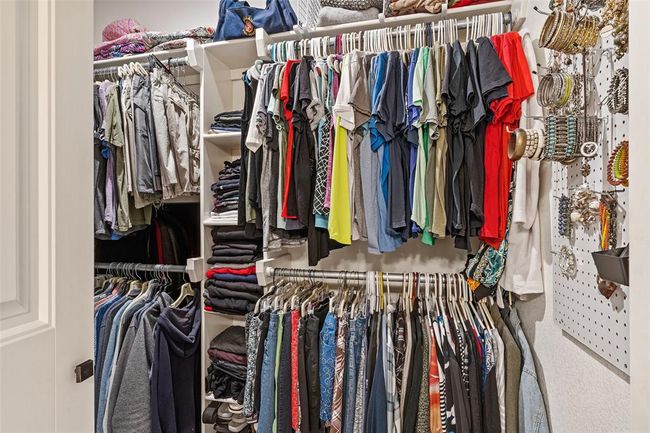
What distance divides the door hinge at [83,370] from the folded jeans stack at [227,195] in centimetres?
101

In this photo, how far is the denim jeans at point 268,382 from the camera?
1294 mm

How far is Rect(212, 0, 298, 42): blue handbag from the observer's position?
1534 millimetres

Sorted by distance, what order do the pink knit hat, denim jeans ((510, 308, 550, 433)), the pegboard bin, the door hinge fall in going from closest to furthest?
the pegboard bin → the door hinge → denim jeans ((510, 308, 550, 433)) → the pink knit hat

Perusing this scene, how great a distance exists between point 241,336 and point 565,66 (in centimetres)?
162

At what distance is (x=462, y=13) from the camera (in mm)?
1380

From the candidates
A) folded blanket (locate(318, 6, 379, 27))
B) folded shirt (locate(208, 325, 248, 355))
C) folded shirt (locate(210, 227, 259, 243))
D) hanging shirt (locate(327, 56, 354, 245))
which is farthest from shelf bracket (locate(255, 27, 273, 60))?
folded shirt (locate(208, 325, 248, 355))

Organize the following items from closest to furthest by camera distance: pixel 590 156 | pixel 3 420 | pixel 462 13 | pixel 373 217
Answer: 1. pixel 3 420
2. pixel 590 156
3. pixel 373 217
4. pixel 462 13

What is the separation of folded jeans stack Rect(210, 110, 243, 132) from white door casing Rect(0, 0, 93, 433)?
1.02 m

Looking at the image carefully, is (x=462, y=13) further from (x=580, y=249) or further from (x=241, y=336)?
(x=241, y=336)

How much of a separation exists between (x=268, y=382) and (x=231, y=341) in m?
0.41

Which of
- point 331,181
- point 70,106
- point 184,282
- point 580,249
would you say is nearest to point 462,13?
point 331,181

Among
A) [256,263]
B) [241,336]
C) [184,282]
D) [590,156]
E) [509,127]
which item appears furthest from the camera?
[184,282]

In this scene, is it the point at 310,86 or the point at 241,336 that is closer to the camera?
the point at 310,86

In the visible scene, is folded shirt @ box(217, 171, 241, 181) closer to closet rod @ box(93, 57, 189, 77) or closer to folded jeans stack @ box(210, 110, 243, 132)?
folded jeans stack @ box(210, 110, 243, 132)
